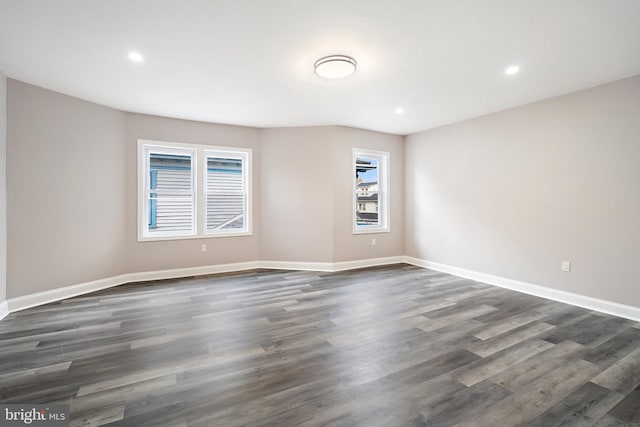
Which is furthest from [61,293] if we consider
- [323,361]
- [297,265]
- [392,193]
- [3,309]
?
[392,193]

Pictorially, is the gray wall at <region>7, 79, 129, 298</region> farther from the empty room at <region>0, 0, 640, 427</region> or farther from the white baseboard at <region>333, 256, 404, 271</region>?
the white baseboard at <region>333, 256, 404, 271</region>

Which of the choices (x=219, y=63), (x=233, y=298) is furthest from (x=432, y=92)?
(x=233, y=298)

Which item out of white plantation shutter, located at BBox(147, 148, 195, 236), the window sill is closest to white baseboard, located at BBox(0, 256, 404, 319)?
the window sill

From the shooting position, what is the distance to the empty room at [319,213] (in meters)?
2.03

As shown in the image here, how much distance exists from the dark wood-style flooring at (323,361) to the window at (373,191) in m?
2.37

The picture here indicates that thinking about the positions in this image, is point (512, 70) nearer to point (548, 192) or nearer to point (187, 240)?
point (548, 192)

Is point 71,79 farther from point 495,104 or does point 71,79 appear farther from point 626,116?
point 626,116

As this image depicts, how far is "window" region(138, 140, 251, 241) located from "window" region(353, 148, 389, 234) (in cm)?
225

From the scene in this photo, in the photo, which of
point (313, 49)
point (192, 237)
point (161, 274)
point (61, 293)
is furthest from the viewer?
point (192, 237)

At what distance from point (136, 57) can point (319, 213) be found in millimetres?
3470

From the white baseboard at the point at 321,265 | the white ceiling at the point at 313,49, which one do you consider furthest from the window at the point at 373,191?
the white ceiling at the point at 313,49

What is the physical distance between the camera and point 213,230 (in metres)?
5.33

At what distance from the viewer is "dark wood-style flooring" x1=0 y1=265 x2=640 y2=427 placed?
1755mm

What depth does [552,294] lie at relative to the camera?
3.86 meters
